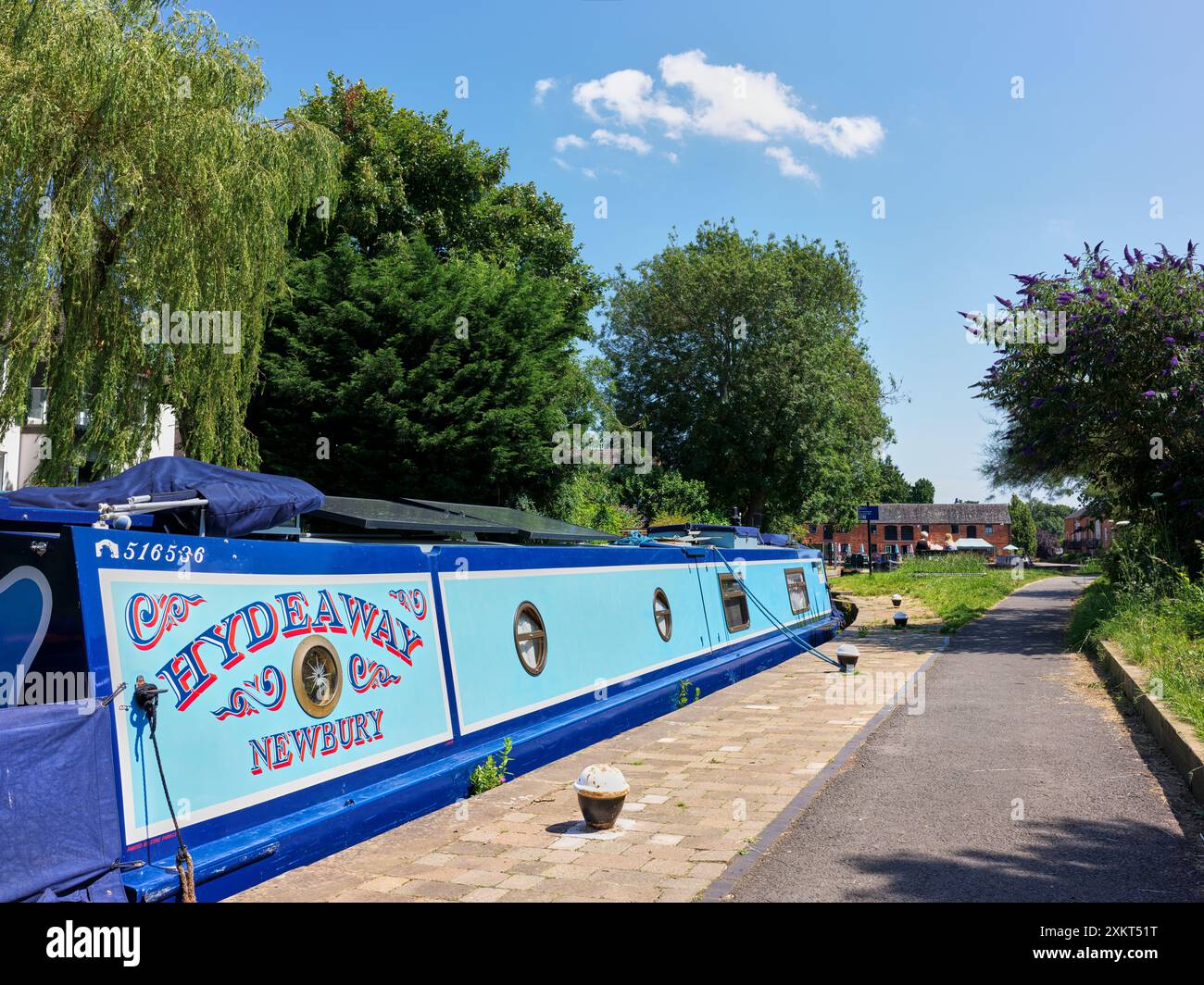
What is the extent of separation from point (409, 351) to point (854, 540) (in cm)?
8164

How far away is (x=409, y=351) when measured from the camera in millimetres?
20906

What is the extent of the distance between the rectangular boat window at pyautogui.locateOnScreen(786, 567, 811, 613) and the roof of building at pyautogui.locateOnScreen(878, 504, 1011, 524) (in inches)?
3517

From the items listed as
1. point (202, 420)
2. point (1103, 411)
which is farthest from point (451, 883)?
point (1103, 411)

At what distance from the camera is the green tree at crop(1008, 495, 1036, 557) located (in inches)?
3819

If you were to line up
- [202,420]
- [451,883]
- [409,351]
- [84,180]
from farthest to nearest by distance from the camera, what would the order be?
[409,351] → [202,420] → [84,180] → [451,883]

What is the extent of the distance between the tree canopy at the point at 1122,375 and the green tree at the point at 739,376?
13.8 meters

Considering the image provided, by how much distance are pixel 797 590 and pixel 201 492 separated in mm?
13156

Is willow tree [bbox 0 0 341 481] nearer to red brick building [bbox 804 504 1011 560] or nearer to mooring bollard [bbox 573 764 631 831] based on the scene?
mooring bollard [bbox 573 764 631 831]

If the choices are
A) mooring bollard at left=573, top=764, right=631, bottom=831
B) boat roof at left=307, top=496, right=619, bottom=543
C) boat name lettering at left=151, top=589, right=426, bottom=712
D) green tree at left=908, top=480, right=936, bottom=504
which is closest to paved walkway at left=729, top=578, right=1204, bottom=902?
mooring bollard at left=573, top=764, right=631, bottom=831

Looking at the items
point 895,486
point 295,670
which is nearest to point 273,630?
point 295,670

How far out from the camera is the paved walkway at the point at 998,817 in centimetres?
495

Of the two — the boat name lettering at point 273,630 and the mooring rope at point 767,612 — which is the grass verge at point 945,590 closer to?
the mooring rope at point 767,612

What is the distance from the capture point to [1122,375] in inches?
669
